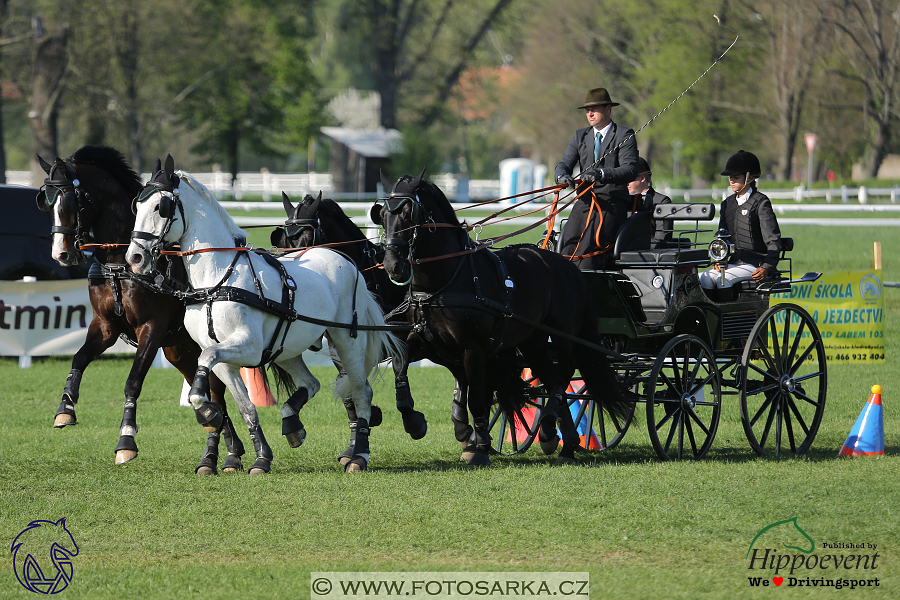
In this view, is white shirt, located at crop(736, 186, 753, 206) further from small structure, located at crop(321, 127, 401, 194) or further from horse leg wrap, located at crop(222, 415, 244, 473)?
small structure, located at crop(321, 127, 401, 194)

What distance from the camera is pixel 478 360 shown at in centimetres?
735

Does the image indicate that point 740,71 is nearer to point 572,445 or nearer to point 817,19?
point 817,19

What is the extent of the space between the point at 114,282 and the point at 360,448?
2.08 metres

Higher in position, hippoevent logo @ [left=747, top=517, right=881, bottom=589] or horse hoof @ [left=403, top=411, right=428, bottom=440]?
horse hoof @ [left=403, top=411, right=428, bottom=440]

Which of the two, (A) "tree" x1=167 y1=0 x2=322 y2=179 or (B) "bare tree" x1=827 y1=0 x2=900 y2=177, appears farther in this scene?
(A) "tree" x1=167 y1=0 x2=322 y2=179

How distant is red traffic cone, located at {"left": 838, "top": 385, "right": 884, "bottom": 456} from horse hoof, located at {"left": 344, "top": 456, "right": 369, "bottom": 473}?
371 centimetres

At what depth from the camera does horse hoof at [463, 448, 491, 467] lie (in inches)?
299

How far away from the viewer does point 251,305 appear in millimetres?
6727

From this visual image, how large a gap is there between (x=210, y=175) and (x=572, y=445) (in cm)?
4779

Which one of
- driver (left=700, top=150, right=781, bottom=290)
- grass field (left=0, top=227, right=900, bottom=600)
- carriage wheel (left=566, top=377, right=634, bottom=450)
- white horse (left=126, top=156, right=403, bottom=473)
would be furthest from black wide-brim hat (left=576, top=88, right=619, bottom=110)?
grass field (left=0, top=227, right=900, bottom=600)

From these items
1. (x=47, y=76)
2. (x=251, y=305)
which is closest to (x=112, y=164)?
(x=251, y=305)

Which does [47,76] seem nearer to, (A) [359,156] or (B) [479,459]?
(A) [359,156]

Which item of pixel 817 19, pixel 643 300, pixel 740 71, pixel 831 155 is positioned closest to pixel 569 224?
pixel 643 300

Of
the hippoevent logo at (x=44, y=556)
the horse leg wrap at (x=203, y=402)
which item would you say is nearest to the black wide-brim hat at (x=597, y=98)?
the horse leg wrap at (x=203, y=402)
